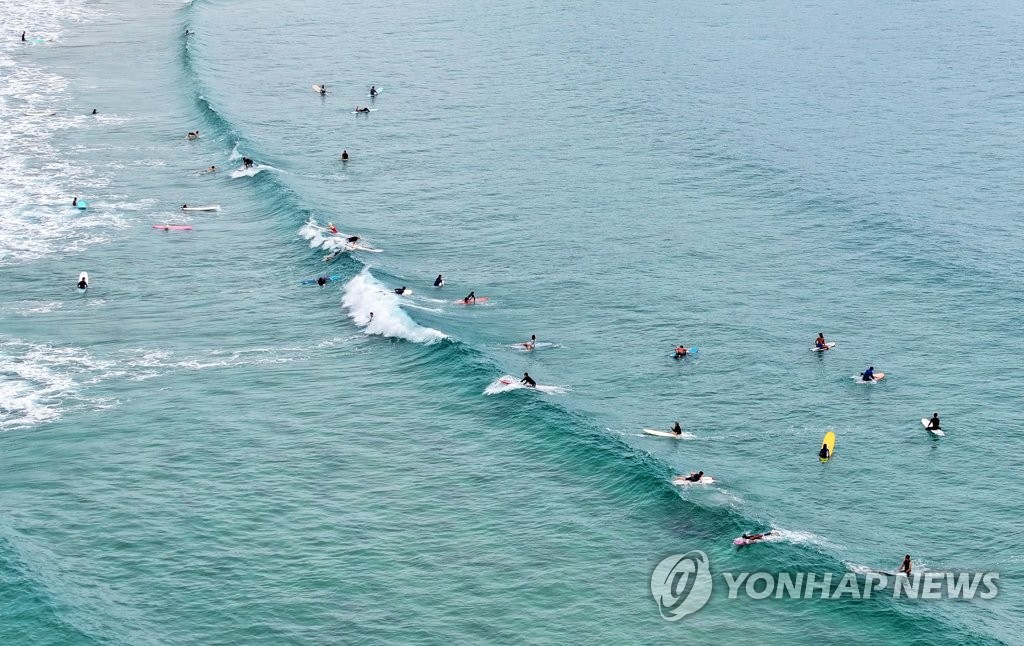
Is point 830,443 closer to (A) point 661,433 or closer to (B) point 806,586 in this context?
(A) point 661,433

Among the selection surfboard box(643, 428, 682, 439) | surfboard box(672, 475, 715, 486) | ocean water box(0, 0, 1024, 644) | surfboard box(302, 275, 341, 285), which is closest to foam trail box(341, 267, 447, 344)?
ocean water box(0, 0, 1024, 644)

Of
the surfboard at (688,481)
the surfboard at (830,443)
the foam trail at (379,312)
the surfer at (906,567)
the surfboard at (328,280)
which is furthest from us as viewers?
the surfboard at (328,280)

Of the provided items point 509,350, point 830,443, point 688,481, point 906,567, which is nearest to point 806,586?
point 906,567

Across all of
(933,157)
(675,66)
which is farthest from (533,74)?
(933,157)

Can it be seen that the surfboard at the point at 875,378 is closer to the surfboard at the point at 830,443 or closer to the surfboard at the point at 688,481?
the surfboard at the point at 830,443

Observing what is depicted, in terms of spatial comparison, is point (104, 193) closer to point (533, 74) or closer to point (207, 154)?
point (207, 154)

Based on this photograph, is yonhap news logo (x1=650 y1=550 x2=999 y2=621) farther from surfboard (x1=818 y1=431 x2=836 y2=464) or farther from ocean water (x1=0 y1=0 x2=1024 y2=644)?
surfboard (x1=818 y1=431 x2=836 y2=464)

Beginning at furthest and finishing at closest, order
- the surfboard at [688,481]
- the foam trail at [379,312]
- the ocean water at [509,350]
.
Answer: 1. the foam trail at [379,312]
2. the surfboard at [688,481]
3. the ocean water at [509,350]

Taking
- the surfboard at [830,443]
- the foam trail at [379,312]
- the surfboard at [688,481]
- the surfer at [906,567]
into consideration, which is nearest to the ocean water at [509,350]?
the foam trail at [379,312]
